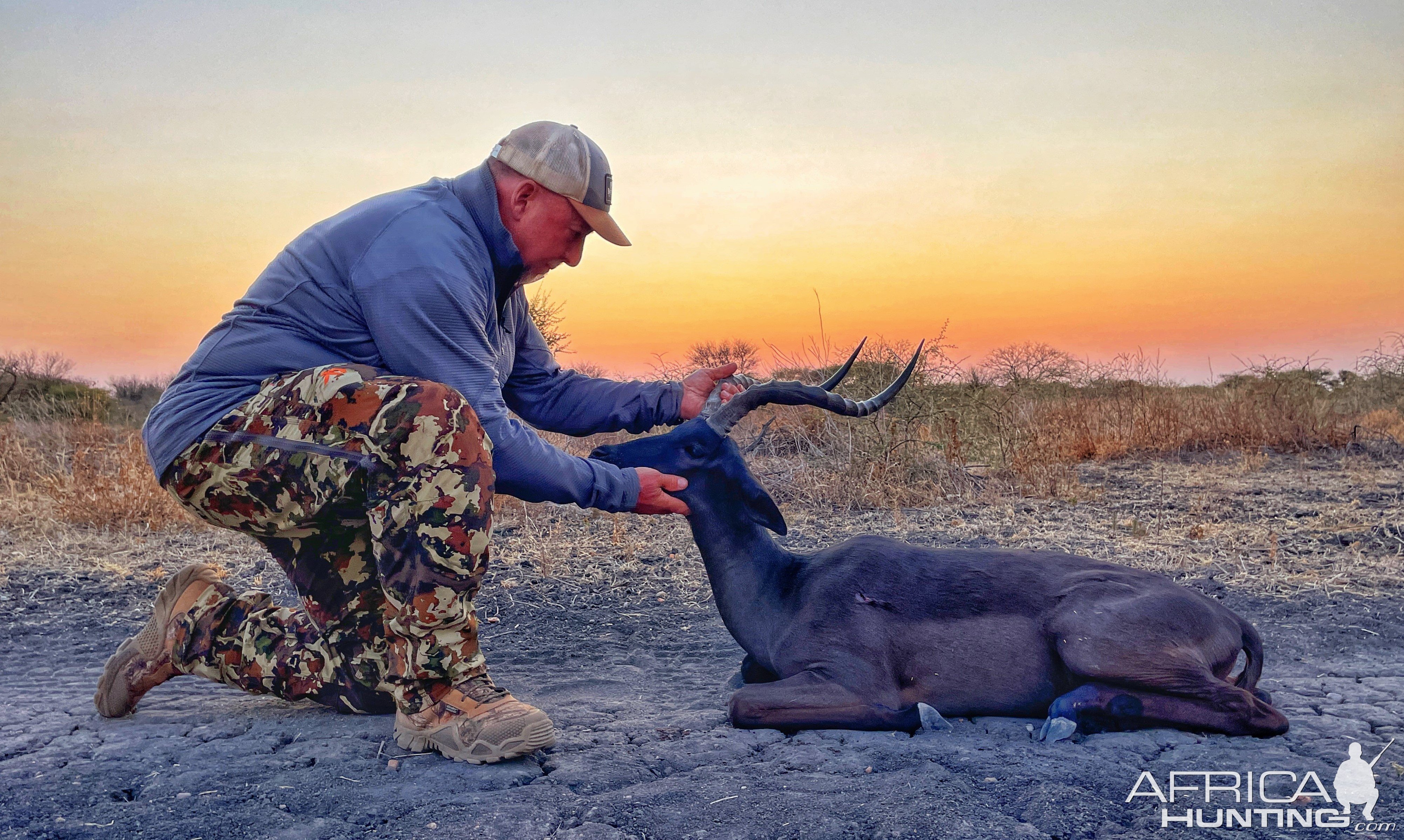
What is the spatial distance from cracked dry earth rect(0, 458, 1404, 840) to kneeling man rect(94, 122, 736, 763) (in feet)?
0.80

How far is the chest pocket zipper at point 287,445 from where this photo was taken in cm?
367

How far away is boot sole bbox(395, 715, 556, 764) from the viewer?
352 centimetres

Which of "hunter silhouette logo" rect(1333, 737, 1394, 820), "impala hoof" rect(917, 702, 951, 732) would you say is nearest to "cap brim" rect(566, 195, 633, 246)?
"impala hoof" rect(917, 702, 951, 732)

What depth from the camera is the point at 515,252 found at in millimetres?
4324

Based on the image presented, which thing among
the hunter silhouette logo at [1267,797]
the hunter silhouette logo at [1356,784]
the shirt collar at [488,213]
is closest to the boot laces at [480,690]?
the shirt collar at [488,213]

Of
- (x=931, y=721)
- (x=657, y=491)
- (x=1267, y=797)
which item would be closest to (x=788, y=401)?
(x=657, y=491)

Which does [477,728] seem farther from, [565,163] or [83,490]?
[83,490]

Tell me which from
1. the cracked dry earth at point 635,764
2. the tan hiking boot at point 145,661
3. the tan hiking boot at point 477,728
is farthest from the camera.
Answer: the tan hiking boot at point 145,661

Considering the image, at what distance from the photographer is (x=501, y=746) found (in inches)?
138

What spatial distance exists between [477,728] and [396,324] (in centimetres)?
158

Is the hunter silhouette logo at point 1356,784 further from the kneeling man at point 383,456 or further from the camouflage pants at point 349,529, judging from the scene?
the camouflage pants at point 349,529

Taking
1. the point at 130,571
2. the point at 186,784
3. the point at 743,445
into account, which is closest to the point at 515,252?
the point at 186,784

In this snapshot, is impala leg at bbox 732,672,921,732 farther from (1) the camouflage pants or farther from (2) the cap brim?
(2) the cap brim

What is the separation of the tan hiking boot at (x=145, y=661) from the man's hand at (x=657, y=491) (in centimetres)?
198
